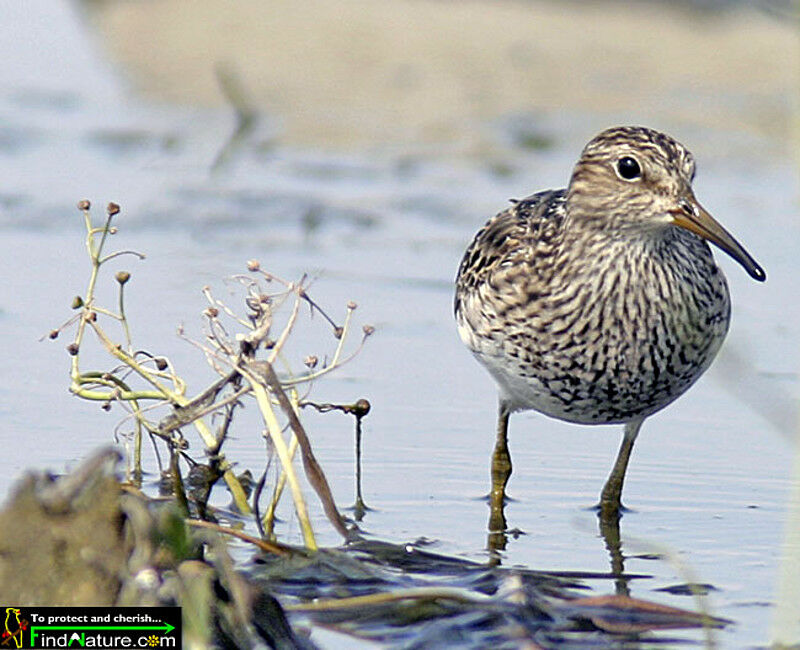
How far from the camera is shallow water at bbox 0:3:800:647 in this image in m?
6.40

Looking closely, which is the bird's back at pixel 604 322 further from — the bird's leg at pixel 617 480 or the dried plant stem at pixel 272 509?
the dried plant stem at pixel 272 509

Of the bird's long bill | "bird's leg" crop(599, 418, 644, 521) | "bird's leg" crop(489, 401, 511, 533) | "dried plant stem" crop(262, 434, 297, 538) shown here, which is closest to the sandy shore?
"bird's leg" crop(489, 401, 511, 533)

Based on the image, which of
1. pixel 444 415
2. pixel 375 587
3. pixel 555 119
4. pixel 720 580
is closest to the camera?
pixel 375 587

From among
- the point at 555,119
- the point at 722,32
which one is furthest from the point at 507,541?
the point at 722,32

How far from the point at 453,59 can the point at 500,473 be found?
27.4 ft

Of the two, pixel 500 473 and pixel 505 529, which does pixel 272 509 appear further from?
pixel 500 473

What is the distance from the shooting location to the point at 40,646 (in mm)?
4480

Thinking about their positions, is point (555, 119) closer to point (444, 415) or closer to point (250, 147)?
point (250, 147)

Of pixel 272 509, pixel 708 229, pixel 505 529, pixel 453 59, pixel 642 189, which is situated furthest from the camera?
pixel 453 59

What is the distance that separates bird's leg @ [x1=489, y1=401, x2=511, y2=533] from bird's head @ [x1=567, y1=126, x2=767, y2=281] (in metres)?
0.99

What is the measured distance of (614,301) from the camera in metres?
6.42

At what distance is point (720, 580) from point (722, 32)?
10.2 metres

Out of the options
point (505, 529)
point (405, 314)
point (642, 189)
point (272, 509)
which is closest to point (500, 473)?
point (505, 529)

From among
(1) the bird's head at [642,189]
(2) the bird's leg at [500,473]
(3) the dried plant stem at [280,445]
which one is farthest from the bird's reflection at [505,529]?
(1) the bird's head at [642,189]
